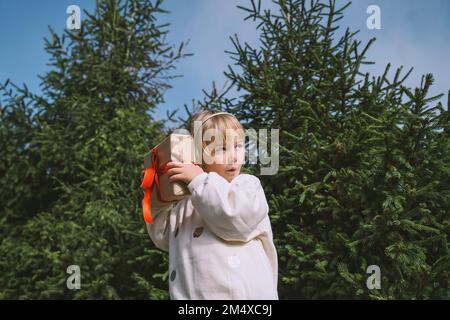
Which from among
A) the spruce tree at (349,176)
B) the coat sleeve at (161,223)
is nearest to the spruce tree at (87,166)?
the spruce tree at (349,176)

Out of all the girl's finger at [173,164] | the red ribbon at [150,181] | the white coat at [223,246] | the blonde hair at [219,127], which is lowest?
the white coat at [223,246]

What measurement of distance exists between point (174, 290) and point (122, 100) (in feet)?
14.5

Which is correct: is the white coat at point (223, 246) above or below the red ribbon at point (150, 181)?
below

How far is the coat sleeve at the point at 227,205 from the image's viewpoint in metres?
1.86

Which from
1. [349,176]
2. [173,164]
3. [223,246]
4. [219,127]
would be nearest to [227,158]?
[219,127]

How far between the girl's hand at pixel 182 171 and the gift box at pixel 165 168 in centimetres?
2

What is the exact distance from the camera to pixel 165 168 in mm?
2025

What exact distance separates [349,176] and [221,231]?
7.22ft

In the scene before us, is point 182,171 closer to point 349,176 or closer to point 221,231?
point 221,231

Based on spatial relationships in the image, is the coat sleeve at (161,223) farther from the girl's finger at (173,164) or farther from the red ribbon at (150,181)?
the girl's finger at (173,164)

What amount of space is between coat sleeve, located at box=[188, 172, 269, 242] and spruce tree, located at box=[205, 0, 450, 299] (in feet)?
6.39

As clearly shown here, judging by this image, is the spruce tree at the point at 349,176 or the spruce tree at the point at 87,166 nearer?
the spruce tree at the point at 349,176

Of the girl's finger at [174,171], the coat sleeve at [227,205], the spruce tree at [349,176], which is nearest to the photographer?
the coat sleeve at [227,205]

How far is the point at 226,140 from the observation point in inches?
81.4
